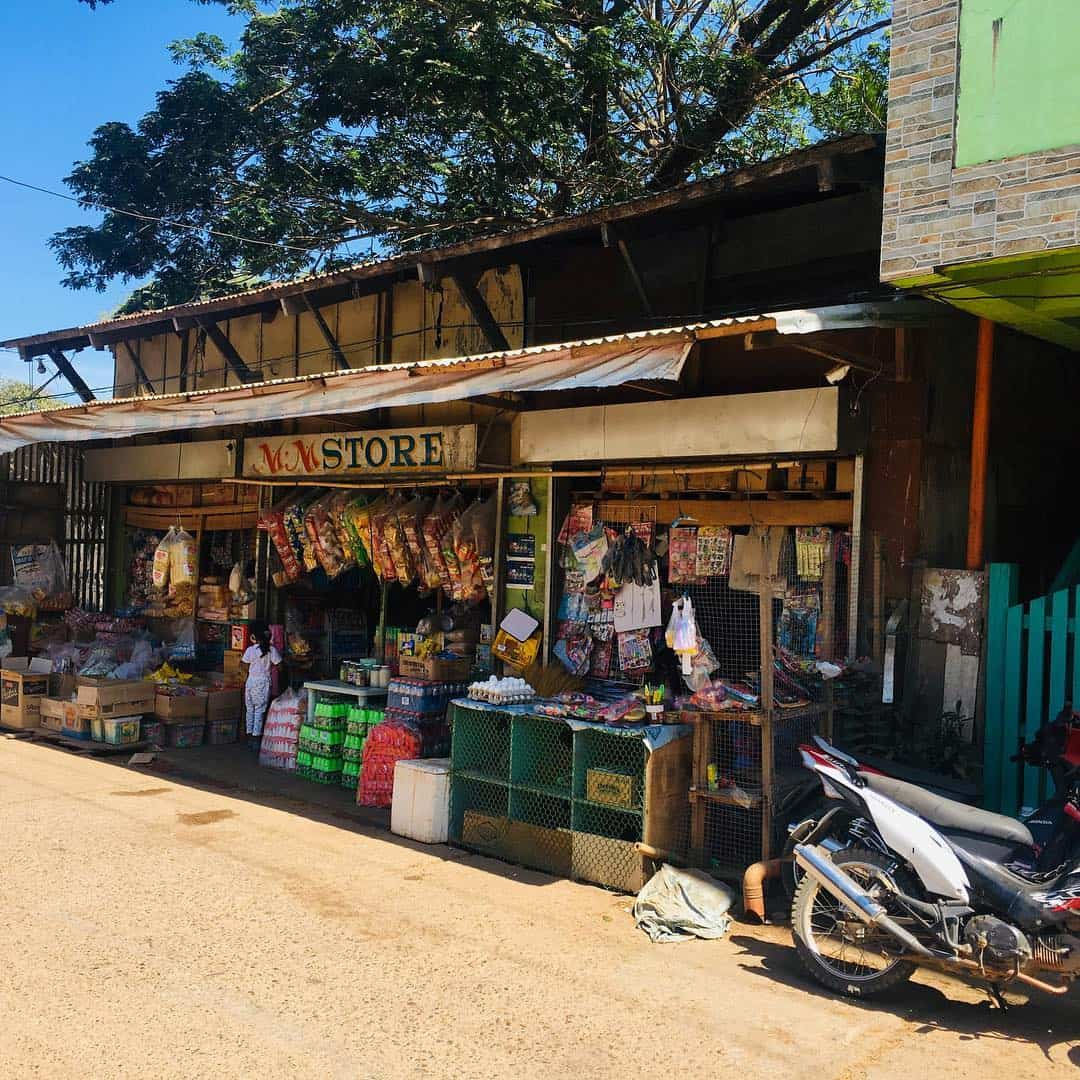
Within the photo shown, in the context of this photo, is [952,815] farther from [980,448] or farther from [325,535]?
[325,535]

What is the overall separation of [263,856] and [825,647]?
14.0 ft

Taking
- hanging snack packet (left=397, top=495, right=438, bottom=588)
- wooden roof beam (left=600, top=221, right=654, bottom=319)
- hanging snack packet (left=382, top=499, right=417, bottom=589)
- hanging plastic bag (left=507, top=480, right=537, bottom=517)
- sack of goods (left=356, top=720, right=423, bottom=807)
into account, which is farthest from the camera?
hanging snack packet (left=382, top=499, right=417, bottom=589)

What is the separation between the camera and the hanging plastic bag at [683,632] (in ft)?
23.4

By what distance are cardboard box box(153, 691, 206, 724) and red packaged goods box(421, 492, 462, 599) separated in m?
3.34

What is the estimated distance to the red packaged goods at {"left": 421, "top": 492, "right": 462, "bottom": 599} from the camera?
9711 millimetres

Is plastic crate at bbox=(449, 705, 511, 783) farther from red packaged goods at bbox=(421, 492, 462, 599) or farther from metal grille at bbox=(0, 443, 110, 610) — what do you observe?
metal grille at bbox=(0, 443, 110, 610)

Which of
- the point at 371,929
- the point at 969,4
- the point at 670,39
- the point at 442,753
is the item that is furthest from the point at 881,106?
the point at 371,929

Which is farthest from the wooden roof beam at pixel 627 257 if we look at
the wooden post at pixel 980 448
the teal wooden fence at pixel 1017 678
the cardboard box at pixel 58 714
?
the cardboard box at pixel 58 714

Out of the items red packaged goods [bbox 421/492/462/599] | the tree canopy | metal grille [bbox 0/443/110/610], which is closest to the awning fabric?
red packaged goods [bbox 421/492/462/599]

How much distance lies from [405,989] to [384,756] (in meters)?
3.73

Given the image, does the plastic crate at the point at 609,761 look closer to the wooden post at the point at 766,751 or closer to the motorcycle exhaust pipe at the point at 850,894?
the wooden post at the point at 766,751

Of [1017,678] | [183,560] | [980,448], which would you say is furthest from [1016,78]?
[183,560]

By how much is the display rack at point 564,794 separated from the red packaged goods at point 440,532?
2468 mm

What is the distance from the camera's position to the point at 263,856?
23.5ft
